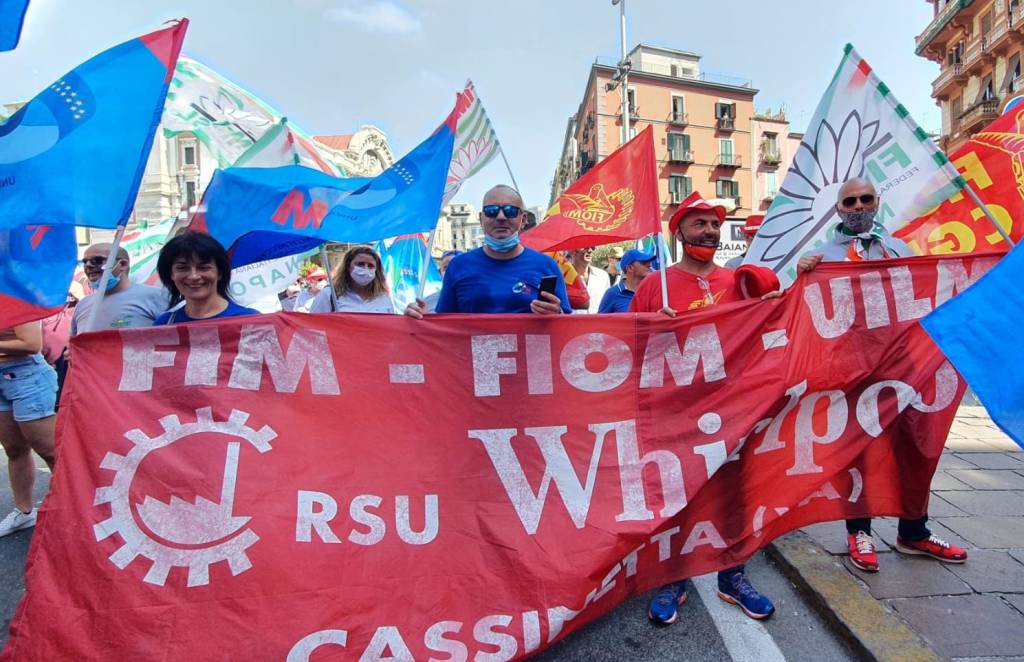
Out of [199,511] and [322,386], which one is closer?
[199,511]

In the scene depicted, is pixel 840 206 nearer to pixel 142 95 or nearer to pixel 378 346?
pixel 378 346

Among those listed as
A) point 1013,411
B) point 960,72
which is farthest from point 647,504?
point 960,72

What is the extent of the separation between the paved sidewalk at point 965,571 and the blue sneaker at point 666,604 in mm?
892

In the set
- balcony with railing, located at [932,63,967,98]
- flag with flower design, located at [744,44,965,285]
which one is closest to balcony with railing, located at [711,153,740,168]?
balcony with railing, located at [932,63,967,98]

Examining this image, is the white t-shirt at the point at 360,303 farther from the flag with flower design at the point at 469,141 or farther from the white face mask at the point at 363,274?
the flag with flower design at the point at 469,141

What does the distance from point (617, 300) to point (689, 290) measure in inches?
75.4

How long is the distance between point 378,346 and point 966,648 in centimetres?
266

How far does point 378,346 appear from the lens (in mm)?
2434

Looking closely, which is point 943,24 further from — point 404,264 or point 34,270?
point 34,270

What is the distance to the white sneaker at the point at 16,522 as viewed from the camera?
3572mm

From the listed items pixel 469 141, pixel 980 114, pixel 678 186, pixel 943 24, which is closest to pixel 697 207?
pixel 469 141

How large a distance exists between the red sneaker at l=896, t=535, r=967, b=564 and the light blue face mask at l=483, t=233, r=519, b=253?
2.60m

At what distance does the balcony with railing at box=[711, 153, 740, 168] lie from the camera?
4369 cm

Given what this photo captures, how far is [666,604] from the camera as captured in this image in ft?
8.45
